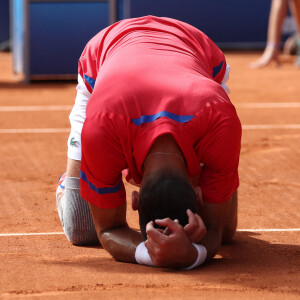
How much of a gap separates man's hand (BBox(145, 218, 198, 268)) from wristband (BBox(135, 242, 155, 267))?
2.5 inches

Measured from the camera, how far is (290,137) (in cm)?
640

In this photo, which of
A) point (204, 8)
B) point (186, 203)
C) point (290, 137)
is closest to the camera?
point (186, 203)

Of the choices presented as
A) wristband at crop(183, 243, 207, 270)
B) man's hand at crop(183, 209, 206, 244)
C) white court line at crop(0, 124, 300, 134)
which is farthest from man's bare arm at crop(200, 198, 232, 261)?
white court line at crop(0, 124, 300, 134)

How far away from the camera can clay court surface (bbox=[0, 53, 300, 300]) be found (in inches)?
119

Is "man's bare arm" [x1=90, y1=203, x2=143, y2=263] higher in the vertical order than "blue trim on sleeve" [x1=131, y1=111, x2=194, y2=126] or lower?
lower

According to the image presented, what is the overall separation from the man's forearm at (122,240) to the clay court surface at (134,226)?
0.06 m

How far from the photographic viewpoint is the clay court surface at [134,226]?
302cm

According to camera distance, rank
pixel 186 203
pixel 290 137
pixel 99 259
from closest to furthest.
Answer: pixel 186 203, pixel 99 259, pixel 290 137

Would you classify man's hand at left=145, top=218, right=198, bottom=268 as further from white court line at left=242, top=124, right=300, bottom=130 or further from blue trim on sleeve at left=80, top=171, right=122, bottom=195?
white court line at left=242, top=124, right=300, bottom=130

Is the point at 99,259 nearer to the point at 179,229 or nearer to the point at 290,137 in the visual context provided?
the point at 179,229

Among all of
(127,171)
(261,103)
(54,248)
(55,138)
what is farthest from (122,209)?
(261,103)

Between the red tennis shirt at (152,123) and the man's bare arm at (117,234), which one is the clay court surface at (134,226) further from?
the red tennis shirt at (152,123)

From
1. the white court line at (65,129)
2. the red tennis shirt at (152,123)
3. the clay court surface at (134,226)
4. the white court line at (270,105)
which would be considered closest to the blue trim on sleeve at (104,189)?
the red tennis shirt at (152,123)

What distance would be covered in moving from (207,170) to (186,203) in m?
0.36
